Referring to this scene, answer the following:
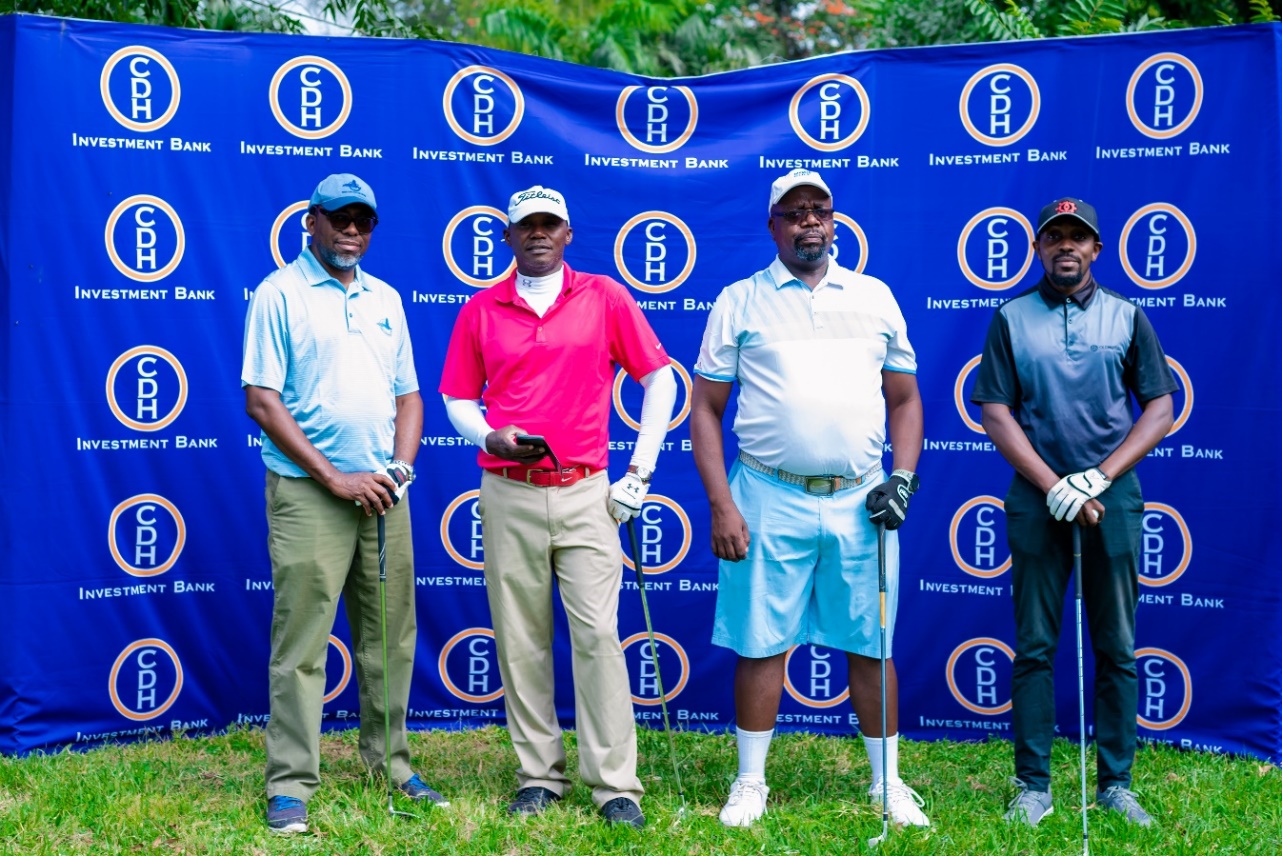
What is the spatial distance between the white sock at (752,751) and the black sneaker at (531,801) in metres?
0.68

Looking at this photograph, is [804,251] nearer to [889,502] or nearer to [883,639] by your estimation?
[889,502]

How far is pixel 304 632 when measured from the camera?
4.38 metres

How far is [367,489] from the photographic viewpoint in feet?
14.2

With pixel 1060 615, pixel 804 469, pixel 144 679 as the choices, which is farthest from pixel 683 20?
pixel 1060 615

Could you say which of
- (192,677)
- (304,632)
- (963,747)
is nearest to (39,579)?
(192,677)

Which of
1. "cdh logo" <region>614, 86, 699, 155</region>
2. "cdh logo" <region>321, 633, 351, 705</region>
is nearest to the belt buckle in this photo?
"cdh logo" <region>614, 86, 699, 155</region>

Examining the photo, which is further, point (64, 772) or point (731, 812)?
point (64, 772)

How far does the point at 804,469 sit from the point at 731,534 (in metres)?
0.34

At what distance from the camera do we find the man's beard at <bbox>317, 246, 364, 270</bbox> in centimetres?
439

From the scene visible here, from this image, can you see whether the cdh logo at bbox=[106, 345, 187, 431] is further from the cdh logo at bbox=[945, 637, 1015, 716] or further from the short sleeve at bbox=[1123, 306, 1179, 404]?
the short sleeve at bbox=[1123, 306, 1179, 404]

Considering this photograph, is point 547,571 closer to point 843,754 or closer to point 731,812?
point 731,812

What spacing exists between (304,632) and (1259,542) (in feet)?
12.3

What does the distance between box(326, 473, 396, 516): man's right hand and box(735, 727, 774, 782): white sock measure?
1478 mm

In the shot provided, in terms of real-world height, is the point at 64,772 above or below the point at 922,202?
below
